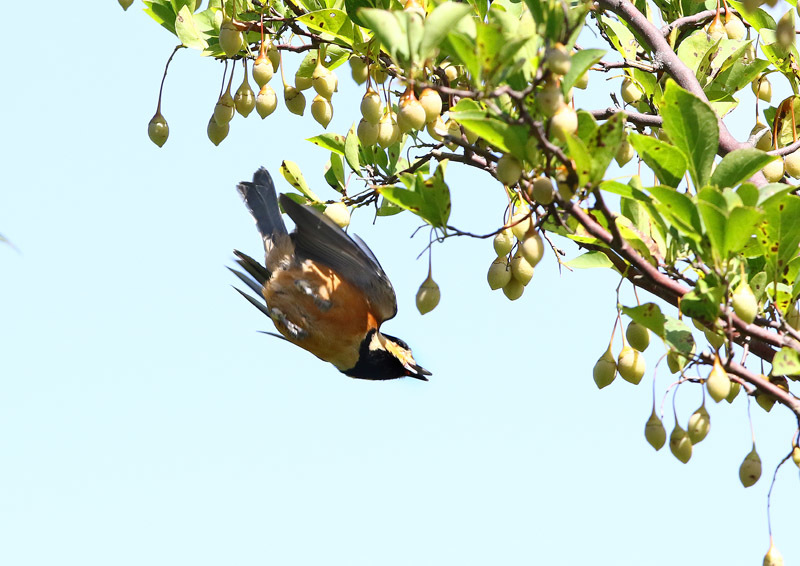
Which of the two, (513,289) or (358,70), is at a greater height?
(358,70)

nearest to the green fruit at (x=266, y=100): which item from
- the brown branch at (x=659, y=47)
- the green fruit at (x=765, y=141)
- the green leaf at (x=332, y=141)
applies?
the green leaf at (x=332, y=141)

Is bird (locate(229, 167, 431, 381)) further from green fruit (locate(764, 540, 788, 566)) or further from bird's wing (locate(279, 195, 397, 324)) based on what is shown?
green fruit (locate(764, 540, 788, 566))

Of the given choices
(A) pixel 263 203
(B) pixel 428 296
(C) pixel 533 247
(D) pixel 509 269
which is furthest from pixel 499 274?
(A) pixel 263 203

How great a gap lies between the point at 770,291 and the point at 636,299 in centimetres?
68

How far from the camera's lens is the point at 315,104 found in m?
3.62

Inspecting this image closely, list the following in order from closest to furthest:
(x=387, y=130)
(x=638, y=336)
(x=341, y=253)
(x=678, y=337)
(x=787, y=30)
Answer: (x=678, y=337) → (x=787, y=30) → (x=638, y=336) → (x=387, y=130) → (x=341, y=253)

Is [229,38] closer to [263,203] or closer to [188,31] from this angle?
[188,31]

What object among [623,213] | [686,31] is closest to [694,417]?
[623,213]

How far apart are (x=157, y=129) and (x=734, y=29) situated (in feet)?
7.15

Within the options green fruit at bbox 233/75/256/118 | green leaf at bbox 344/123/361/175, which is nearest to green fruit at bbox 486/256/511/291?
green leaf at bbox 344/123/361/175

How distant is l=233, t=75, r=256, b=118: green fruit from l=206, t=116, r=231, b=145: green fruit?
8 cm

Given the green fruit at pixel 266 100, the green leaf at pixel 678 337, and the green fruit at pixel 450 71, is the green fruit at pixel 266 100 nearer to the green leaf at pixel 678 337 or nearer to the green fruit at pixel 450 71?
the green fruit at pixel 450 71

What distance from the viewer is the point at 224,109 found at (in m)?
3.72

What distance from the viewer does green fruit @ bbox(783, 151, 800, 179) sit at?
3.25m
